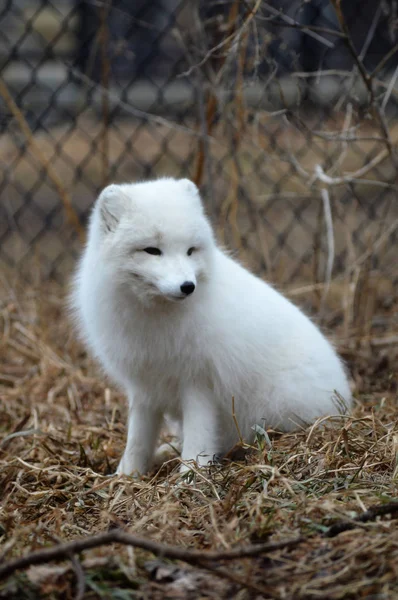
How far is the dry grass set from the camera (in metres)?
2.05

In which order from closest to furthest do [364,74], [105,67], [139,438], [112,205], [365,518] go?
[365,518], [112,205], [139,438], [364,74], [105,67]

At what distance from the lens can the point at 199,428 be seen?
3.23 meters

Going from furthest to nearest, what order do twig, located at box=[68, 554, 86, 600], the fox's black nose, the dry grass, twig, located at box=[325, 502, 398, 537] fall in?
the fox's black nose, twig, located at box=[325, 502, 398, 537], the dry grass, twig, located at box=[68, 554, 86, 600]

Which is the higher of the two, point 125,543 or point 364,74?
point 364,74

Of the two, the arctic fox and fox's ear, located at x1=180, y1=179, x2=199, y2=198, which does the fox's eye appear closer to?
Result: the arctic fox

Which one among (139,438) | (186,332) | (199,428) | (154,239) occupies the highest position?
(154,239)

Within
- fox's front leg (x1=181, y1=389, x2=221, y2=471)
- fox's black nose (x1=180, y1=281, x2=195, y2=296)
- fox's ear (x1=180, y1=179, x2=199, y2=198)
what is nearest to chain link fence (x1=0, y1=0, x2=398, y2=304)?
fox's ear (x1=180, y1=179, x2=199, y2=198)

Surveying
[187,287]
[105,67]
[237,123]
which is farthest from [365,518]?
[105,67]

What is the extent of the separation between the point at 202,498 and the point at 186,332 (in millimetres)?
717

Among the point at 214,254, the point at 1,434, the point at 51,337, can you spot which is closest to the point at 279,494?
the point at 214,254

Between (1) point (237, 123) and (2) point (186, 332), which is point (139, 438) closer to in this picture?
(2) point (186, 332)

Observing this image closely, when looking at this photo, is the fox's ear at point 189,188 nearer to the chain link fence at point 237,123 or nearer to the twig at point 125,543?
the chain link fence at point 237,123

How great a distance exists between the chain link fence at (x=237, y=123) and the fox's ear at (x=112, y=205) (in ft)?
2.74

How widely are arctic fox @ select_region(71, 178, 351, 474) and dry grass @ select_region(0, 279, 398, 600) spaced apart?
0.18 m
